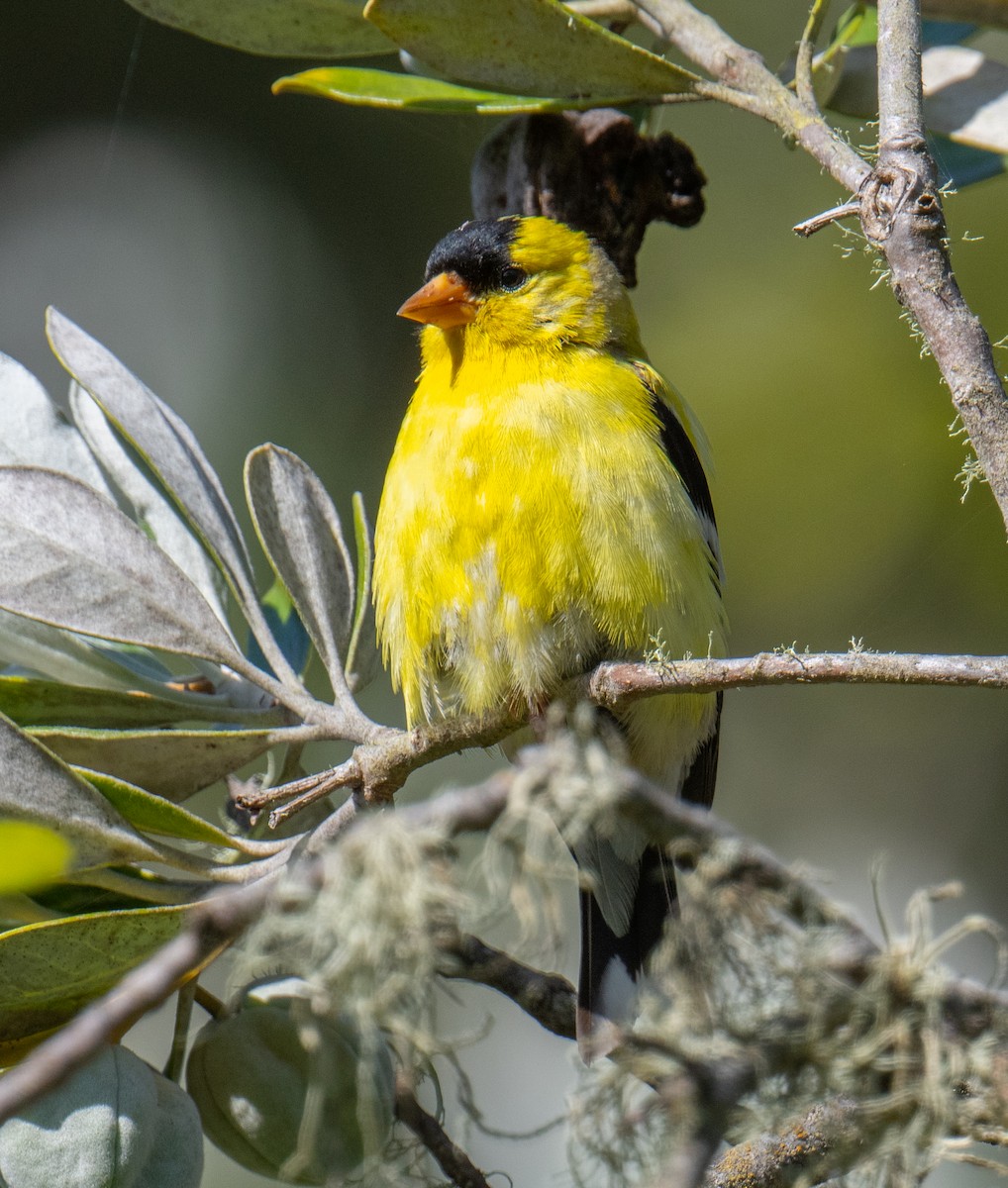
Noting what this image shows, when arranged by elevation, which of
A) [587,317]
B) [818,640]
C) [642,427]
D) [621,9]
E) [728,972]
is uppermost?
[621,9]

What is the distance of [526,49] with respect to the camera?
2043 millimetres

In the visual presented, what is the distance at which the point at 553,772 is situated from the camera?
0.94 metres

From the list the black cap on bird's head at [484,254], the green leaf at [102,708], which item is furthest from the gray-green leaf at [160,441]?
the black cap on bird's head at [484,254]

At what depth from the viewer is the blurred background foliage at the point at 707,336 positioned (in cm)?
475

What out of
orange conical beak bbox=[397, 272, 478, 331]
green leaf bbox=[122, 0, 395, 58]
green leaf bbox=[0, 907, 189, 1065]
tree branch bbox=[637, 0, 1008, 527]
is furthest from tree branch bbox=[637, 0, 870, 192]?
green leaf bbox=[0, 907, 189, 1065]

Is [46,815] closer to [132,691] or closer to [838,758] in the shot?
[132,691]

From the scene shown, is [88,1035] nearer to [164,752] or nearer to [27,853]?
[27,853]

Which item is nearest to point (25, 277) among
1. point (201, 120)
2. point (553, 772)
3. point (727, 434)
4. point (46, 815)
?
point (201, 120)

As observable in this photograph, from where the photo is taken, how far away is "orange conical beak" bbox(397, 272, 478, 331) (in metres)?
2.63

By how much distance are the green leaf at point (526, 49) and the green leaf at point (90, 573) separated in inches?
32.2

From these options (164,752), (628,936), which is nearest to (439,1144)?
(164,752)

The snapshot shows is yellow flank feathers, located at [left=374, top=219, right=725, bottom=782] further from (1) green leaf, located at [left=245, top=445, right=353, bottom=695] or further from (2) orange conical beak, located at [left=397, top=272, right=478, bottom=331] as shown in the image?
(1) green leaf, located at [left=245, top=445, right=353, bottom=695]

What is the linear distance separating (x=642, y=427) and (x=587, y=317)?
0.39 m

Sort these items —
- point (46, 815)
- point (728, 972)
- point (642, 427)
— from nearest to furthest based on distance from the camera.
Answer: point (728, 972)
point (46, 815)
point (642, 427)
